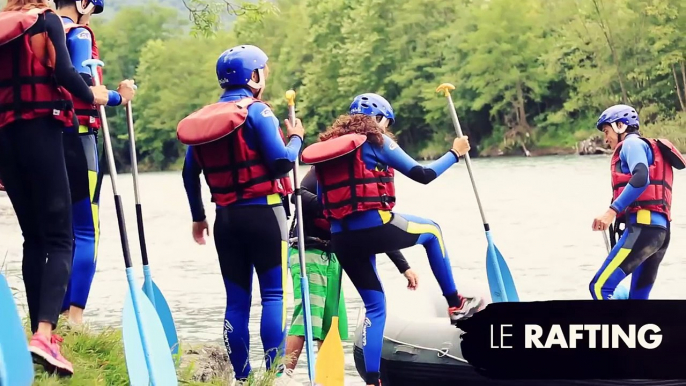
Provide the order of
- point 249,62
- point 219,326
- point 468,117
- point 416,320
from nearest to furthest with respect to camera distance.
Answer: point 249,62
point 416,320
point 219,326
point 468,117

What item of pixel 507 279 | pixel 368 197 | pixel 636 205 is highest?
pixel 368 197

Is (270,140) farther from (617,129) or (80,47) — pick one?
(617,129)

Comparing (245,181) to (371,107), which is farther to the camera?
(371,107)

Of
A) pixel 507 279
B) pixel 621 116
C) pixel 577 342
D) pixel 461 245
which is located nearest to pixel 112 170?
pixel 577 342

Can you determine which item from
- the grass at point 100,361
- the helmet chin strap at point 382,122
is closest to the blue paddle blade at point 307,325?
the grass at point 100,361

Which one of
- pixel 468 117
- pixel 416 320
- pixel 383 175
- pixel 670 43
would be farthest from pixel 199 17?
pixel 468 117

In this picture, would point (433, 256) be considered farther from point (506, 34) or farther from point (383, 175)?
point (506, 34)

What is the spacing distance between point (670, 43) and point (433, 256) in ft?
163

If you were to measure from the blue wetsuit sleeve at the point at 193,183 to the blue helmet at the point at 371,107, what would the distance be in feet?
3.15

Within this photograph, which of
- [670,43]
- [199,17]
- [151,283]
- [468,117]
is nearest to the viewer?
[151,283]

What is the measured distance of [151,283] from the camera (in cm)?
555

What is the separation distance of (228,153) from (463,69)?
5494 cm

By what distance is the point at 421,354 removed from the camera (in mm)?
6758

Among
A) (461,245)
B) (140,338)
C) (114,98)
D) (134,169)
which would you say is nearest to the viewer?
(140,338)
